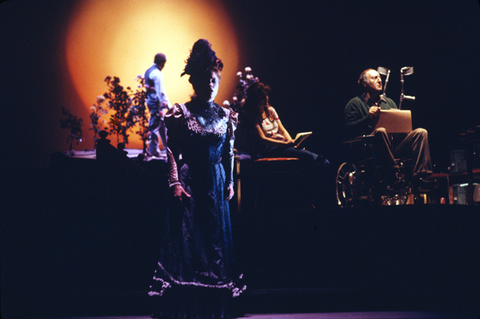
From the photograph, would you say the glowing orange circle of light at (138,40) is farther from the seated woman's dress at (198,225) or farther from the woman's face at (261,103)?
the seated woman's dress at (198,225)

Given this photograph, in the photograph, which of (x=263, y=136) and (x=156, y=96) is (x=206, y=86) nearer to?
(x=263, y=136)

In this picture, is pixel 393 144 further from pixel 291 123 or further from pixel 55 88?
pixel 55 88

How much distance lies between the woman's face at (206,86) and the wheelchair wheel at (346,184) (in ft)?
6.98

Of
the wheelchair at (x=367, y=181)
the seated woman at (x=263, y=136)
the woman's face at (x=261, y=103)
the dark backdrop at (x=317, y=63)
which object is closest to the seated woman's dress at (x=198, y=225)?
the seated woman at (x=263, y=136)

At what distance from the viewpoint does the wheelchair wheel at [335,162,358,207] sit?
436cm

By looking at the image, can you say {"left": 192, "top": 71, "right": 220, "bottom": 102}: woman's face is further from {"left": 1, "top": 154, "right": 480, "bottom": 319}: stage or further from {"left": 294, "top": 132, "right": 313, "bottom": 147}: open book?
{"left": 294, "top": 132, "right": 313, "bottom": 147}: open book

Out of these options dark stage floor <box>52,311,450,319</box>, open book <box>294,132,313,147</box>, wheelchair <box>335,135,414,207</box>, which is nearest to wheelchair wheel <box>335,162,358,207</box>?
wheelchair <box>335,135,414,207</box>

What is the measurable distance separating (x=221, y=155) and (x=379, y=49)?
337 cm

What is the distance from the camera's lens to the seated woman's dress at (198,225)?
2.59 metres

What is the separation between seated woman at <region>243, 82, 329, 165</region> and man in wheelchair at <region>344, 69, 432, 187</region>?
54 cm

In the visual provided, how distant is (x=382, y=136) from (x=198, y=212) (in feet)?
7.24

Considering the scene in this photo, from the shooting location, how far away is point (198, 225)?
272 centimetres

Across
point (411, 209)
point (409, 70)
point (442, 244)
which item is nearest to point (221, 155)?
point (411, 209)

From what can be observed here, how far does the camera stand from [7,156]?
5375 mm
